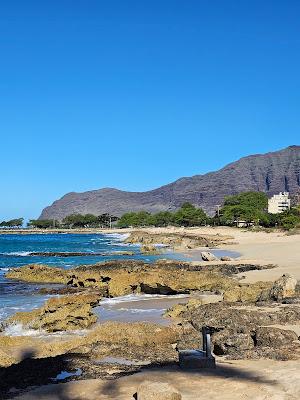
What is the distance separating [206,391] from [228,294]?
12.5m

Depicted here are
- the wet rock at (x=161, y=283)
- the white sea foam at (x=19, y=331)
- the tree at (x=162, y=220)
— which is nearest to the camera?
the white sea foam at (x=19, y=331)

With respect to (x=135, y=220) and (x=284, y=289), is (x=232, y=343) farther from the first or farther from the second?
(x=135, y=220)

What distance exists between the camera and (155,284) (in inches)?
1011

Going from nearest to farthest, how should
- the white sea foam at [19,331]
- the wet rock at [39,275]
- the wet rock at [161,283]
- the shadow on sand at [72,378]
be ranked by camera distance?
the shadow on sand at [72,378], the white sea foam at [19,331], the wet rock at [161,283], the wet rock at [39,275]

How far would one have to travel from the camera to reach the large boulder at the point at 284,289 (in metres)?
20.0

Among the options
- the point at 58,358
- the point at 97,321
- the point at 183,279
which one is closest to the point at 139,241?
the point at 183,279

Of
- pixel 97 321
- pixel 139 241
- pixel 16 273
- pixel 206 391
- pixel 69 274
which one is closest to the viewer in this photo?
pixel 206 391

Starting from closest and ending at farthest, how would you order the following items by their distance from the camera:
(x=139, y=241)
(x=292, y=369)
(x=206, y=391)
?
(x=206, y=391), (x=292, y=369), (x=139, y=241)

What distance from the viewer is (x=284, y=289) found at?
20.2 metres

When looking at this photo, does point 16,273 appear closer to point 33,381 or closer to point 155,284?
point 155,284

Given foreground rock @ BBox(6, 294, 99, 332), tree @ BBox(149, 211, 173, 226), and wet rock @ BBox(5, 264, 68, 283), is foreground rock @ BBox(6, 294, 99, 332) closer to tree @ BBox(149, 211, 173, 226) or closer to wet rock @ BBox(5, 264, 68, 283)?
wet rock @ BBox(5, 264, 68, 283)

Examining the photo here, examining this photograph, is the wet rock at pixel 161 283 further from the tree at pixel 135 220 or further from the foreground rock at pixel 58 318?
the tree at pixel 135 220

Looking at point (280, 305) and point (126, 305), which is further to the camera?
point (126, 305)

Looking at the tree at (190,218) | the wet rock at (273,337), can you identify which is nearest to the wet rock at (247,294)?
the wet rock at (273,337)
